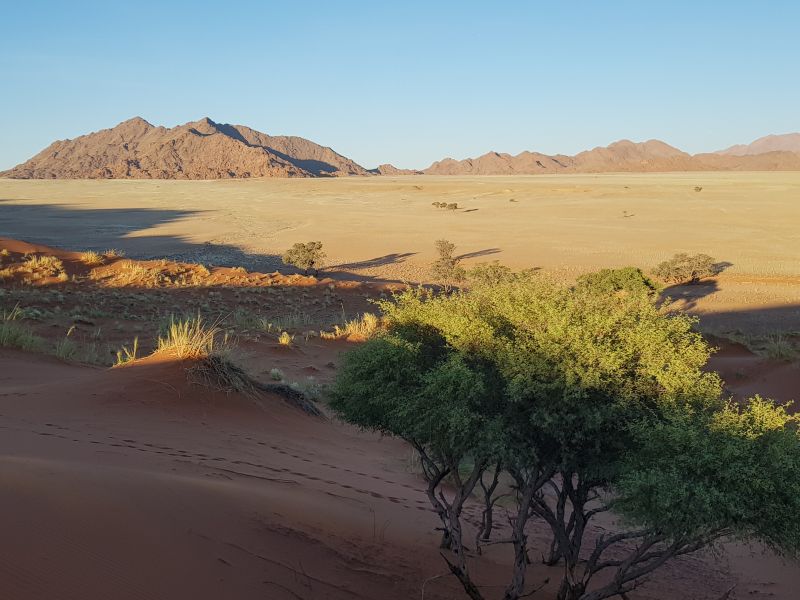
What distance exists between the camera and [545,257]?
4384 centimetres

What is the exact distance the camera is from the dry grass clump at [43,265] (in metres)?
28.2

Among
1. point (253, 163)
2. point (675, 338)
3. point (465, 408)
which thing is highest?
point (253, 163)

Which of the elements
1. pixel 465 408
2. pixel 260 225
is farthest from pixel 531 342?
pixel 260 225

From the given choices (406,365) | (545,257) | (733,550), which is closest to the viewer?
(406,365)

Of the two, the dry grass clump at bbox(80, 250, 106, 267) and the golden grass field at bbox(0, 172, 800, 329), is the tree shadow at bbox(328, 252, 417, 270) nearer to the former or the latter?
the golden grass field at bbox(0, 172, 800, 329)

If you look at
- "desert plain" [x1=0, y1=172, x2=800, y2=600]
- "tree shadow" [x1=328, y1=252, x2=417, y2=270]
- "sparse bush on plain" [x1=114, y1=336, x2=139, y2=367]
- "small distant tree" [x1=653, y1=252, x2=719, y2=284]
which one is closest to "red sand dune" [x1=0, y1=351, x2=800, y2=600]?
"desert plain" [x1=0, y1=172, x2=800, y2=600]

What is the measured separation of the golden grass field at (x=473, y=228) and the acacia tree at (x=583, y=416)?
22.4 m

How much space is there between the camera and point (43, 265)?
29.2 metres

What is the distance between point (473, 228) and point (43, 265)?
3731cm

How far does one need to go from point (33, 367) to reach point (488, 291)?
10270 millimetres

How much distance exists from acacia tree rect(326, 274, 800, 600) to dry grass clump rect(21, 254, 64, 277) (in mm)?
25059

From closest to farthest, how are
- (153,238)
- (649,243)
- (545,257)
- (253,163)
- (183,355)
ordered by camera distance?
(183,355) < (545,257) < (649,243) < (153,238) < (253,163)

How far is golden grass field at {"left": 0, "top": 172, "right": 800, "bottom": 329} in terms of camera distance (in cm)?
4084

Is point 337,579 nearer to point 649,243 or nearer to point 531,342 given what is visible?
point 531,342
